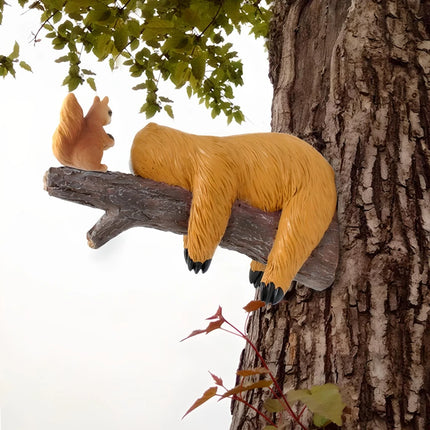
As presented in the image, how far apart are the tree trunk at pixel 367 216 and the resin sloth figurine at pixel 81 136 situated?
0.43 m

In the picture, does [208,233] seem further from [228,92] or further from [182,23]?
[228,92]

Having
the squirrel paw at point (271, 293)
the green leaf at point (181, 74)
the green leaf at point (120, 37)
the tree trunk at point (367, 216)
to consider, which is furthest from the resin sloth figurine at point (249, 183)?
the green leaf at point (181, 74)

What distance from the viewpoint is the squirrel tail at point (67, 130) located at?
809mm

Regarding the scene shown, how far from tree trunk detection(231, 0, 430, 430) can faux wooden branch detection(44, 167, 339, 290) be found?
51 millimetres

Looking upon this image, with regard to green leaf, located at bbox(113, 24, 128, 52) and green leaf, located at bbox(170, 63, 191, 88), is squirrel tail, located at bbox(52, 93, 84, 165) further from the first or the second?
green leaf, located at bbox(170, 63, 191, 88)

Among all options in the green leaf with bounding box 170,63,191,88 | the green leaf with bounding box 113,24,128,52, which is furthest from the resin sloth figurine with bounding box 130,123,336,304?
the green leaf with bounding box 170,63,191,88

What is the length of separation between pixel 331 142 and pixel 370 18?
0.33 meters

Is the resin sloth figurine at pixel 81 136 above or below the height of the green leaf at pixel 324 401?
above

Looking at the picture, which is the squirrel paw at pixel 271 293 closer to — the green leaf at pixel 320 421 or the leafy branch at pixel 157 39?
the green leaf at pixel 320 421

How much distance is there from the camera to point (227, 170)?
797 mm

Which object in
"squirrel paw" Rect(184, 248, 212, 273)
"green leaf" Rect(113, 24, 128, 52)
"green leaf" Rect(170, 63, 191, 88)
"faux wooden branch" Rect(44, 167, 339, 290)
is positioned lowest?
"squirrel paw" Rect(184, 248, 212, 273)

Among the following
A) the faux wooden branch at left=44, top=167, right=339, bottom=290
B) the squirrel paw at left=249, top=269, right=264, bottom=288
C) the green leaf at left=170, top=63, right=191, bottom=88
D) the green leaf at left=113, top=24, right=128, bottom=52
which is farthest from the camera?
the green leaf at left=170, top=63, right=191, bottom=88

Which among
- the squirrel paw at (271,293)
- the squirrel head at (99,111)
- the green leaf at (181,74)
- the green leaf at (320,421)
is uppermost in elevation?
the green leaf at (181,74)

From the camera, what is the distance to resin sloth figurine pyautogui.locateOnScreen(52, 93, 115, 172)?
810mm
